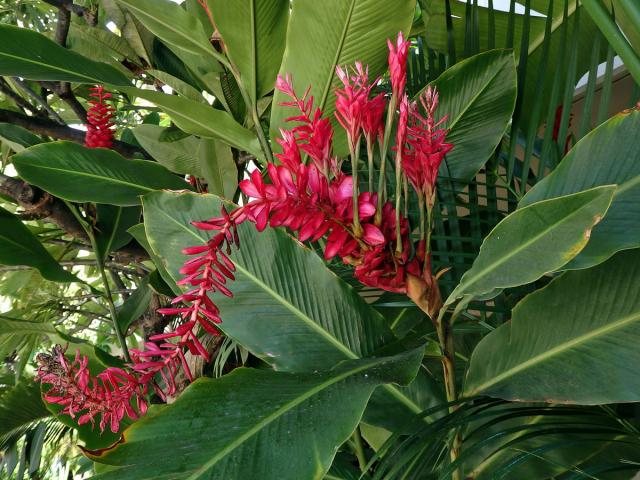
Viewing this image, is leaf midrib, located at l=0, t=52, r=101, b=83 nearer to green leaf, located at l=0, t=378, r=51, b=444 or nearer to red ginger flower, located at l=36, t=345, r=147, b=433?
red ginger flower, located at l=36, t=345, r=147, b=433

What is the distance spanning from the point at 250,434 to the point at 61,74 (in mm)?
443

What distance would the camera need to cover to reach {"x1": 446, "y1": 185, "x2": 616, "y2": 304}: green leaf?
32 centimetres

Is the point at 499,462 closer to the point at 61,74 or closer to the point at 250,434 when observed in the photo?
the point at 250,434

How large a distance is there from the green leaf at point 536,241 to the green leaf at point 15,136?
0.78 m

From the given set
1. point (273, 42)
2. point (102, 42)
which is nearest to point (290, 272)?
point (273, 42)

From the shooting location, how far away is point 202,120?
632mm

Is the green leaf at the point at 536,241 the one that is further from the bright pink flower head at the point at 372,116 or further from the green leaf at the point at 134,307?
the green leaf at the point at 134,307

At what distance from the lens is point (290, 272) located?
0.52m

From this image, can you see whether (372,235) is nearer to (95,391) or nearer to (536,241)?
(536,241)

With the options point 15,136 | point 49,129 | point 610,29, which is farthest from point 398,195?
point 49,129

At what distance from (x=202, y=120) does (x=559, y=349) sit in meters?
0.42

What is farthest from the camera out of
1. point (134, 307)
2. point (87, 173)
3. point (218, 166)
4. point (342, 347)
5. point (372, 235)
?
point (134, 307)

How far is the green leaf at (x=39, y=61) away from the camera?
0.58 metres

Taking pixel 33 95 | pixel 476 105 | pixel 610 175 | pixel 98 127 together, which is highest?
pixel 33 95
